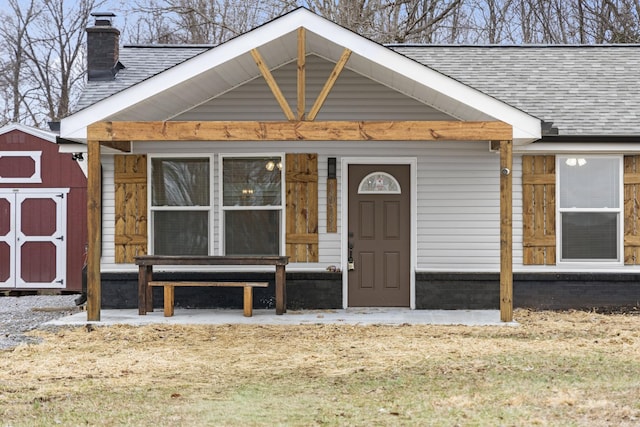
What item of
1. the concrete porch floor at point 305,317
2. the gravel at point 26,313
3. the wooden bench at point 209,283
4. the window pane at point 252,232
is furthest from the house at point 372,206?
the gravel at point 26,313

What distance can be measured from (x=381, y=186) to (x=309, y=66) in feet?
6.42

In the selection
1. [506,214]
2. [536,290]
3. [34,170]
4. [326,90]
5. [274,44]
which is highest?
[274,44]

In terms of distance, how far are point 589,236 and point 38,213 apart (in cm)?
985

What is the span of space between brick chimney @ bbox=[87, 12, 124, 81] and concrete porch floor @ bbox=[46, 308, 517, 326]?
3.69 m

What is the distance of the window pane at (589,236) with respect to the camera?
37.0 ft

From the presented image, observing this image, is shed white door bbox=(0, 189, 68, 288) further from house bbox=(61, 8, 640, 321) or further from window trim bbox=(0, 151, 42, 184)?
house bbox=(61, 8, 640, 321)

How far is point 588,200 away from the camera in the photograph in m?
11.3

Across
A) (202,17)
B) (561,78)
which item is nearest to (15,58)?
(202,17)

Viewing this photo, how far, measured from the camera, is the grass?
18.6 feet

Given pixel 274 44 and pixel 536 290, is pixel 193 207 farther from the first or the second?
pixel 536 290

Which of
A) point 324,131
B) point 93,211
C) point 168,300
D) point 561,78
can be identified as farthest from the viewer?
point 561,78

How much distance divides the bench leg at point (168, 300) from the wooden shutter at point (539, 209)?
480cm

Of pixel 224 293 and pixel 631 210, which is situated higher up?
pixel 631 210

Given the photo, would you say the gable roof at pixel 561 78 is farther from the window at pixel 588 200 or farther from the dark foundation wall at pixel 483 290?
the dark foundation wall at pixel 483 290
